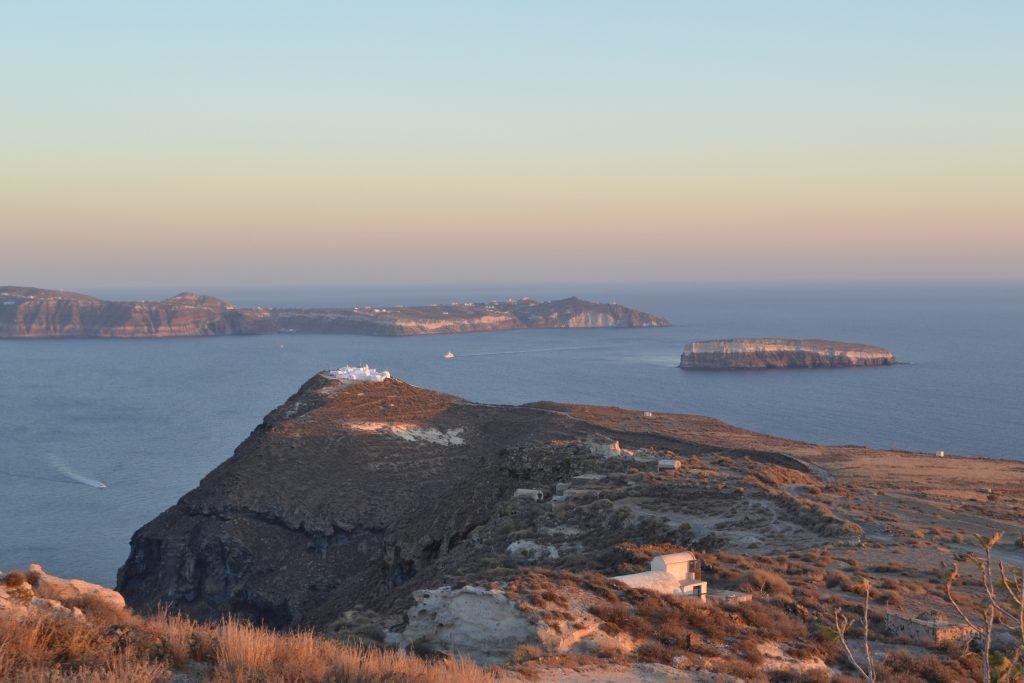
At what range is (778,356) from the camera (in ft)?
509

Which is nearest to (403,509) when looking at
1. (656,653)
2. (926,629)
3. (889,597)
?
(889,597)

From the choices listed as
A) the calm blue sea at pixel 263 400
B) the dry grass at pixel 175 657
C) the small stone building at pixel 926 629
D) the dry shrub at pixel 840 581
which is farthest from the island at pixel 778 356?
the dry grass at pixel 175 657

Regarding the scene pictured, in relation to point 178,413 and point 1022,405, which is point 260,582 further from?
point 1022,405

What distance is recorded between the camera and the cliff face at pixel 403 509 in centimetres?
2566

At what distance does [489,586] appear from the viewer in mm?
16188

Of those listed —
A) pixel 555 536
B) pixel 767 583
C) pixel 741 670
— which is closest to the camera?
pixel 741 670

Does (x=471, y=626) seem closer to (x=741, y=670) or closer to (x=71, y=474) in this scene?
(x=741, y=670)

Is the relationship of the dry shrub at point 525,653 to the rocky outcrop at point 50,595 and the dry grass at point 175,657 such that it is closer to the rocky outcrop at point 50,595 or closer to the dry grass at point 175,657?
the dry grass at point 175,657

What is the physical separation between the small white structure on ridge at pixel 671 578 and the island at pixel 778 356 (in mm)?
136082

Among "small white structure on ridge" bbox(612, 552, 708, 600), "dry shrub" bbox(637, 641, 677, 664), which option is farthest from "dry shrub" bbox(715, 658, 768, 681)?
"small white structure on ridge" bbox(612, 552, 708, 600)

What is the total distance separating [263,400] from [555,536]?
9470 centimetres

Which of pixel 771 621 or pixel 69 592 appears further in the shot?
pixel 771 621

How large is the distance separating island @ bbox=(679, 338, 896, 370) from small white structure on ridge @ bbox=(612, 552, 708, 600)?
5358 inches

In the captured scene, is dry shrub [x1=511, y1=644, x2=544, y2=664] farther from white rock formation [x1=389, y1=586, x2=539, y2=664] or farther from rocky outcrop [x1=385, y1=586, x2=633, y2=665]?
white rock formation [x1=389, y1=586, x2=539, y2=664]
